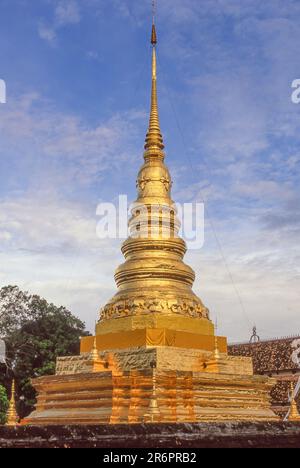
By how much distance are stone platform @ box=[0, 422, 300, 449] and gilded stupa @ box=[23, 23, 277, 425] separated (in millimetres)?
7089

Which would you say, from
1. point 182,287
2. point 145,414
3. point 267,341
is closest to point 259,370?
point 267,341

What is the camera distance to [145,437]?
15.6 ft

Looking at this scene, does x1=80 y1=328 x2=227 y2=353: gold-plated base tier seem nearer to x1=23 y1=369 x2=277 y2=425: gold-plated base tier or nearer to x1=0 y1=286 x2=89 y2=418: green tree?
x1=23 y1=369 x2=277 y2=425: gold-plated base tier

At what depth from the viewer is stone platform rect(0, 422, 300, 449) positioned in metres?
4.56

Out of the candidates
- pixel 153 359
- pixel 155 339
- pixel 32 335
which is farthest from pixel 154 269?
pixel 32 335

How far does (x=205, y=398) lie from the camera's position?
13.2m

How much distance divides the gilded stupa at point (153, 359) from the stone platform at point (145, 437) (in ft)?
23.3

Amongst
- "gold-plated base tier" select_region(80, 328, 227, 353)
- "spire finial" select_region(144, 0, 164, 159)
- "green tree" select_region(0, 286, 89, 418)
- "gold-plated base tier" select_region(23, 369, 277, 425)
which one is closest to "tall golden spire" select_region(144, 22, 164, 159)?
"spire finial" select_region(144, 0, 164, 159)

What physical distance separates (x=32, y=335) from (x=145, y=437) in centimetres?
2395

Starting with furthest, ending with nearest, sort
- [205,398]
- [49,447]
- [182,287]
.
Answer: [182,287], [205,398], [49,447]

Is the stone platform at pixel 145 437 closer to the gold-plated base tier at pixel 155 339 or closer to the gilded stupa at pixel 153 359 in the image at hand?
the gilded stupa at pixel 153 359
